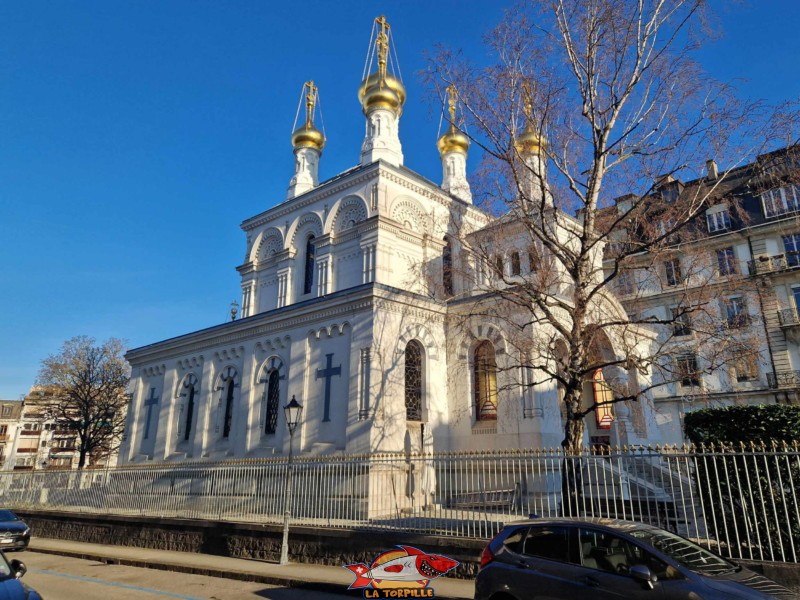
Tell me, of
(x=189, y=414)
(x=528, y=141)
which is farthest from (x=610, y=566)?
(x=189, y=414)

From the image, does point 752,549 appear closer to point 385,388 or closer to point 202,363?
point 385,388

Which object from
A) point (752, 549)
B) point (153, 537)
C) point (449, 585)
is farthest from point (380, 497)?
point (752, 549)

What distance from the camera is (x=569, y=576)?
17.8 feet

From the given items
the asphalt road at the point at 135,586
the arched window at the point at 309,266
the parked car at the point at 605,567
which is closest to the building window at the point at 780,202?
the arched window at the point at 309,266

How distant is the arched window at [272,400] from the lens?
1973cm

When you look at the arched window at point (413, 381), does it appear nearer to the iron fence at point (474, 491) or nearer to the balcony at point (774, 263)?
the iron fence at point (474, 491)

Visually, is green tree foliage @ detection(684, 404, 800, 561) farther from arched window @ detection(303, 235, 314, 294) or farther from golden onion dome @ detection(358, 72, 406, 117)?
golden onion dome @ detection(358, 72, 406, 117)

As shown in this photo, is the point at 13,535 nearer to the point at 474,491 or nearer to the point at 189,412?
the point at 189,412

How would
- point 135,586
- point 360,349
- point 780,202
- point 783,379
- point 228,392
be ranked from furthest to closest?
point 780,202 → point 783,379 → point 228,392 → point 360,349 → point 135,586

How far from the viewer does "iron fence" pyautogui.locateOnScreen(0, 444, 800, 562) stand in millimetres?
7879

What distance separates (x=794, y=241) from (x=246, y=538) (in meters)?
26.5

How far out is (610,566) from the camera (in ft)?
17.4

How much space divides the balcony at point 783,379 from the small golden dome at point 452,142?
58.5 ft

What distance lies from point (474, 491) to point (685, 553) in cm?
569
